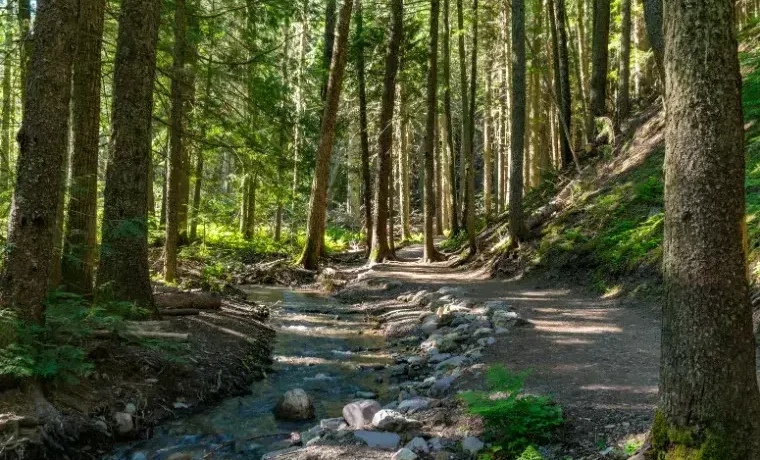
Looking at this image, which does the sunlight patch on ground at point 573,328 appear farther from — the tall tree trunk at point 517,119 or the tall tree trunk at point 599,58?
the tall tree trunk at point 599,58

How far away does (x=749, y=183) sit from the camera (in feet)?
32.8

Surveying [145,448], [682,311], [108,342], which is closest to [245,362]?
[108,342]

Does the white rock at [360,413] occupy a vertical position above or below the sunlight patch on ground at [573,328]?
below

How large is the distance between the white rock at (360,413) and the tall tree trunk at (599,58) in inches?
586

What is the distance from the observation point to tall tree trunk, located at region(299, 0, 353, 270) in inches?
628

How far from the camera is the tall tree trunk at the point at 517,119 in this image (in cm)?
1430

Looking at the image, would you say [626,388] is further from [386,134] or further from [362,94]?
[362,94]

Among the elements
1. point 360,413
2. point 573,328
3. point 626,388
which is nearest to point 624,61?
point 573,328

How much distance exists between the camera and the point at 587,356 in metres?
6.81

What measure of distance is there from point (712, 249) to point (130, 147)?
648 centimetres

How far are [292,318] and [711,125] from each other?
9.51 m

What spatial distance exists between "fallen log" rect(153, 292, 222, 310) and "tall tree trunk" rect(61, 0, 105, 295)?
1.22 meters

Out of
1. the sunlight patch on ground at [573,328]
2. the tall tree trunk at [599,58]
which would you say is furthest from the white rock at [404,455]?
the tall tree trunk at [599,58]

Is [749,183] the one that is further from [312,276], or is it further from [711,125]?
[312,276]
